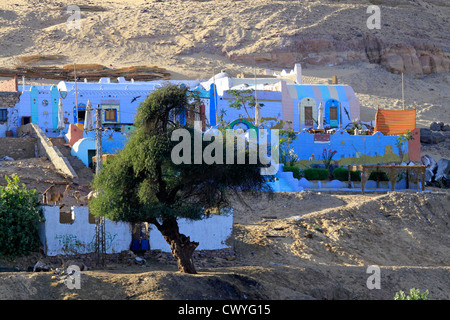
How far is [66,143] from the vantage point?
31062 mm

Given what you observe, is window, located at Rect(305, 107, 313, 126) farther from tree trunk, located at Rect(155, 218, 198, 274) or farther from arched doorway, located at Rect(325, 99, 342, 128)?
tree trunk, located at Rect(155, 218, 198, 274)

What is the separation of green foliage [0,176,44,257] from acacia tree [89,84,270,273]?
2.28 m

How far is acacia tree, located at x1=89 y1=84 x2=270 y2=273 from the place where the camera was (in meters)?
17.5

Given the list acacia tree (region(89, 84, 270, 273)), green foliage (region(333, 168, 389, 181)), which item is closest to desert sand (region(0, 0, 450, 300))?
acacia tree (region(89, 84, 270, 273))

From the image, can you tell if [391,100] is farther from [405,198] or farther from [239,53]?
[405,198]

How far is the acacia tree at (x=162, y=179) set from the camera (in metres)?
17.5

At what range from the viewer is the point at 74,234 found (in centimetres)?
1983

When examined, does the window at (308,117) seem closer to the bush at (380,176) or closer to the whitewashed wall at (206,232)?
the bush at (380,176)

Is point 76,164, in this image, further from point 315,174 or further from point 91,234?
point 91,234

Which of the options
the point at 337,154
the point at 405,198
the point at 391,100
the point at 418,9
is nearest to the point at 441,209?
the point at 405,198

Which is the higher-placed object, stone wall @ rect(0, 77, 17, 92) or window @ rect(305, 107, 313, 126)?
stone wall @ rect(0, 77, 17, 92)

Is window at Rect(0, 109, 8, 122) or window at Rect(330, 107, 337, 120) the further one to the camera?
window at Rect(330, 107, 337, 120)

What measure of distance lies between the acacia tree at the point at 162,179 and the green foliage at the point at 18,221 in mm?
2283

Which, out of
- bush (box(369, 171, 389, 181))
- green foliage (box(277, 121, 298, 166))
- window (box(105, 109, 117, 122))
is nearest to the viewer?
bush (box(369, 171, 389, 181))
